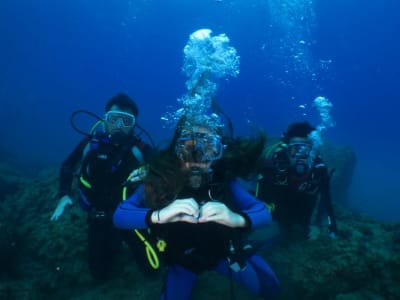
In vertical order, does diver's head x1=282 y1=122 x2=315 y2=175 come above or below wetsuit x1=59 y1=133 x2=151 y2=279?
above

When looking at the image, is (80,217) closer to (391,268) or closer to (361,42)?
(391,268)

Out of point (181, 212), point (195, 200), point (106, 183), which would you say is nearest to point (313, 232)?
Result: point (195, 200)

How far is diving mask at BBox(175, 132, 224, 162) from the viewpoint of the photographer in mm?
2867

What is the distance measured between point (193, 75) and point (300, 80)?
93168mm

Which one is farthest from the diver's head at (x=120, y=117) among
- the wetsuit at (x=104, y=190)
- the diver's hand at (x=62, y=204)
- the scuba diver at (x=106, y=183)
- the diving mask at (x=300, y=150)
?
A: the diving mask at (x=300, y=150)

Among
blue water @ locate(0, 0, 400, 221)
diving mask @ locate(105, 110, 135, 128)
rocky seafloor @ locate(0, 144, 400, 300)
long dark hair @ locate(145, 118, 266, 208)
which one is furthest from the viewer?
blue water @ locate(0, 0, 400, 221)

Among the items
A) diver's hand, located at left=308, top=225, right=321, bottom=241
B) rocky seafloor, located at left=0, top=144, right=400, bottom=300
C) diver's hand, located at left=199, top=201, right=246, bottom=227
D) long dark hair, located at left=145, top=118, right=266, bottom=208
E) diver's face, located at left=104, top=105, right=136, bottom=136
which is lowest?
rocky seafloor, located at left=0, top=144, right=400, bottom=300

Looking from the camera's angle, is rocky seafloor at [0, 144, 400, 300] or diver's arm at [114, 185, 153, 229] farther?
rocky seafloor at [0, 144, 400, 300]

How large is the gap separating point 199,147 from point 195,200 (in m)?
0.56

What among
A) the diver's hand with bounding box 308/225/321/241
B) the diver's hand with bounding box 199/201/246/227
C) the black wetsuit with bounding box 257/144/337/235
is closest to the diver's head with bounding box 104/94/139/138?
the black wetsuit with bounding box 257/144/337/235

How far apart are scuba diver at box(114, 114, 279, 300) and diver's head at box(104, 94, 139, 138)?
187 centimetres

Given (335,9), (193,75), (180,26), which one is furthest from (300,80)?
(193,75)

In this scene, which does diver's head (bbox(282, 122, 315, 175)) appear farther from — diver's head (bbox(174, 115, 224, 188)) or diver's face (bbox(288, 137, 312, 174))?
diver's head (bbox(174, 115, 224, 188))

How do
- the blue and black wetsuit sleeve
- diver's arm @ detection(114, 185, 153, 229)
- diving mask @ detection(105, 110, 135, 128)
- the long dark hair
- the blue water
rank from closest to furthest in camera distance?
1. diver's arm @ detection(114, 185, 153, 229)
2. the long dark hair
3. diving mask @ detection(105, 110, 135, 128)
4. the blue and black wetsuit sleeve
5. the blue water
